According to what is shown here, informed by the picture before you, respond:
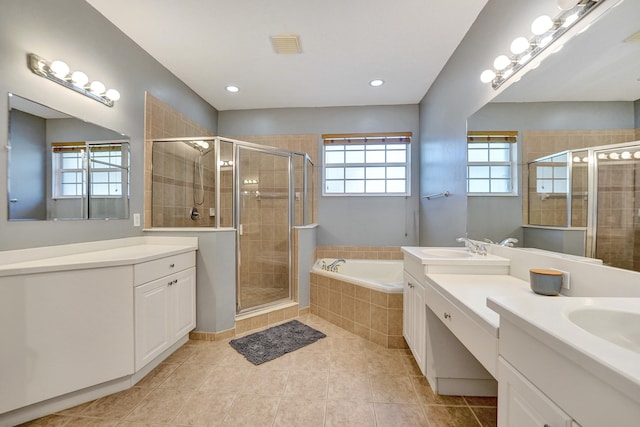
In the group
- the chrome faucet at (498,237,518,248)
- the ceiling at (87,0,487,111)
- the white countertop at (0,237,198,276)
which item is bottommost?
the white countertop at (0,237,198,276)

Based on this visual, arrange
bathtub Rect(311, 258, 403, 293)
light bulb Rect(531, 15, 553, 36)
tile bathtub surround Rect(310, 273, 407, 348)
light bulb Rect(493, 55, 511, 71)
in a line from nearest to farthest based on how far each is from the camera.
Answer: light bulb Rect(531, 15, 553, 36), light bulb Rect(493, 55, 511, 71), tile bathtub surround Rect(310, 273, 407, 348), bathtub Rect(311, 258, 403, 293)

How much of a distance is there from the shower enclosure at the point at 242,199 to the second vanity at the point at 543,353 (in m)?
1.84

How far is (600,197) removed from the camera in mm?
1036

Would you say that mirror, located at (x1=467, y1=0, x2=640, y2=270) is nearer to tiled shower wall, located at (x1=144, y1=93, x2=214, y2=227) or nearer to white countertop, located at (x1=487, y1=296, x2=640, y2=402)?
white countertop, located at (x1=487, y1=296, x2=640, y2=402)

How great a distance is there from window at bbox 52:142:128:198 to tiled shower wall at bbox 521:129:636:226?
2.83 m

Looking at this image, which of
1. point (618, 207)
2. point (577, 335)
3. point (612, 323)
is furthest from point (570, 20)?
point (577, 335)

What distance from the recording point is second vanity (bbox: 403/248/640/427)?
481mm

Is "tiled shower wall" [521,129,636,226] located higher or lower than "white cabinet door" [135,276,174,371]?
higher

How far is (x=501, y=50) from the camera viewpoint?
1.68 metres

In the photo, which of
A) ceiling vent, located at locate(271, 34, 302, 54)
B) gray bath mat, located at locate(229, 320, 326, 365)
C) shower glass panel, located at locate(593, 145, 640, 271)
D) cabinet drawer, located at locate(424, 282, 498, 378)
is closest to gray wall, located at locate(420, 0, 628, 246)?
shower glass panel, located at locate(593, 145, 640, 271)

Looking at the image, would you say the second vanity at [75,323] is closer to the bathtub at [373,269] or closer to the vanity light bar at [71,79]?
the vanity light bar at [71,79]

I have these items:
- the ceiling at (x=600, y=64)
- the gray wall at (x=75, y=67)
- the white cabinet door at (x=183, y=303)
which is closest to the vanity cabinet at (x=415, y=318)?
the ceiling at (x=600, y=64)

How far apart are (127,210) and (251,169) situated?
1.16 m

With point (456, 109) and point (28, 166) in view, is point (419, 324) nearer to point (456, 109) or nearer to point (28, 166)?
A: point (456, 109)
